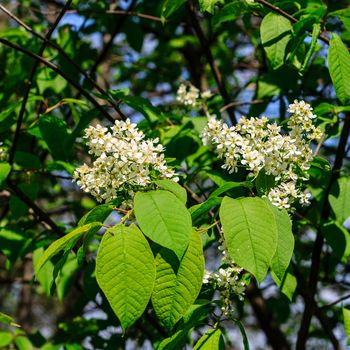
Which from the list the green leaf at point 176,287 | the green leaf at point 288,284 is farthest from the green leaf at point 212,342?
the green leaf at point 288,284

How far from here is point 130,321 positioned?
1.20m

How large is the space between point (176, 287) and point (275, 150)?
49cm

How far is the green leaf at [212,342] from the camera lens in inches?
57.0

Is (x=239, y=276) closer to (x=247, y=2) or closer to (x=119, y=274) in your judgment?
(x=119, y=274)

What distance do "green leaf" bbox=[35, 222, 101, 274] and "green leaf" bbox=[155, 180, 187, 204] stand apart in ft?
0.64

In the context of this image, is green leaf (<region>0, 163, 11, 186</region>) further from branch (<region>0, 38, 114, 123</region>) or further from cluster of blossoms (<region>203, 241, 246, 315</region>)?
cluster of blossoms (<region>203, 241, 246, 315</region>)

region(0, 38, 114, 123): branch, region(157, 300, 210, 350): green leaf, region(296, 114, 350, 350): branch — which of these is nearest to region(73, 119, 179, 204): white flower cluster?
region(157, 300, 210, 350): green leaf

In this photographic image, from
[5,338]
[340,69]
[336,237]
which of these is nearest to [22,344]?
[5,338]

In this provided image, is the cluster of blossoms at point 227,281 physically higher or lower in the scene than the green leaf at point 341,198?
lower

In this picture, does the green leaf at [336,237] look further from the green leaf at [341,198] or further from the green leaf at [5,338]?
the green leaf at [5,338]

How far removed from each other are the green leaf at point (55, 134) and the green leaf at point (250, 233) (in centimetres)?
118

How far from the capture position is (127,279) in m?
1.21

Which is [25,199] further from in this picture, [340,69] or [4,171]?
[340,69]

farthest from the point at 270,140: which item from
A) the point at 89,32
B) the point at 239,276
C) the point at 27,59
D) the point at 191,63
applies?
the point at 191,63
